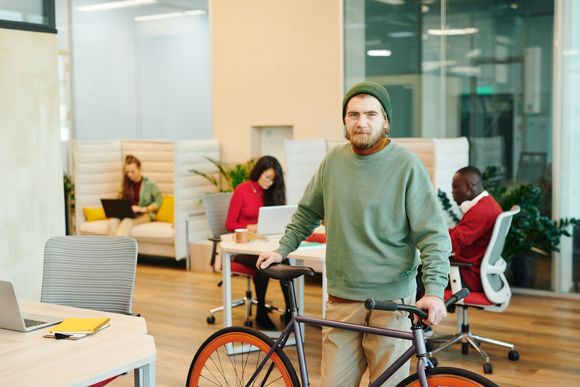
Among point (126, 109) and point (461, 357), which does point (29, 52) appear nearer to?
point (461, 357)

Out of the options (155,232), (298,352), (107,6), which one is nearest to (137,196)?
(155,232)

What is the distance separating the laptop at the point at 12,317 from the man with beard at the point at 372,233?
1106mm

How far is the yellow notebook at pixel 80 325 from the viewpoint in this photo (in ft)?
9.94

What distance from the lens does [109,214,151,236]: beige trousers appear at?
30.1ft

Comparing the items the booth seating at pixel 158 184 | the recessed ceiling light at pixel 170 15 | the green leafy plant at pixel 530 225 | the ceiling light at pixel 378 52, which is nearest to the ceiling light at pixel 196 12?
the recessed ceiling light at pixel 170 15

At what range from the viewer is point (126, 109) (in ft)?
34.5

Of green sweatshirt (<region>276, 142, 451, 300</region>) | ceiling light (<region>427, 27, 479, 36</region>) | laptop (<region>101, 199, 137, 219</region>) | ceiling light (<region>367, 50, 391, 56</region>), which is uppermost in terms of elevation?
ceiling light (<region>427, 27, 479, 36</region>)

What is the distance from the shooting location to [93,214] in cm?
963

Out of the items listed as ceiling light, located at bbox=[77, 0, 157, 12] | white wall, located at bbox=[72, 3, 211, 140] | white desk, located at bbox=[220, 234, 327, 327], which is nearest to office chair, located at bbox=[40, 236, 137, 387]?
white desk, located at bbox=[220, 234, 327, 327]

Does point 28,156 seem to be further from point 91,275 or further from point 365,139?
point 365,139

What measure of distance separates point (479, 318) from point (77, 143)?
17.5 ft

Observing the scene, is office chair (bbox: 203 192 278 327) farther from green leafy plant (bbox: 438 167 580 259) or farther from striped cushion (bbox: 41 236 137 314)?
striped cushion (bbox: 41 236 137 314)

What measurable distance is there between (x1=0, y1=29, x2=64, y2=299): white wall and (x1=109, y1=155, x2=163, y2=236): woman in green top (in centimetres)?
341

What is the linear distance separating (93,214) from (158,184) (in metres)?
0.83
